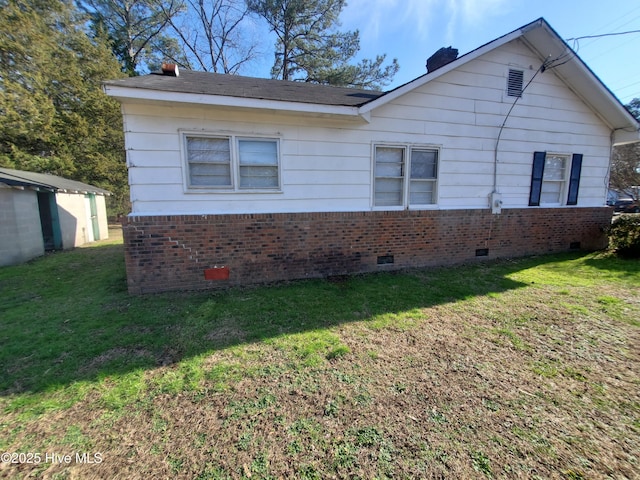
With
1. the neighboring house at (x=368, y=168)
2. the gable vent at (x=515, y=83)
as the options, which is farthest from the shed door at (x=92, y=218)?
the gable vent at (x=515, y=83)

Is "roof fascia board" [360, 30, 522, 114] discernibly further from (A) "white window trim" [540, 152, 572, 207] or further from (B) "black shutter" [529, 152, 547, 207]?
(A) "white window trim" [540, 152, 572, 207]

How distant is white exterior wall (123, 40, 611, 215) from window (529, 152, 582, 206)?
9.1 inches

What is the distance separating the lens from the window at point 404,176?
6133mm

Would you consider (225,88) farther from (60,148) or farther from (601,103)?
(60,148)

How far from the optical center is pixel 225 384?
8.57ft

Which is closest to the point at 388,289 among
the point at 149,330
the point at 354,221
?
the point at 354,221

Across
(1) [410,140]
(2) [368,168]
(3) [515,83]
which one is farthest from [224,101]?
(3) [515,83]

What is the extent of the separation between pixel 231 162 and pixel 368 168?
9.35 feet

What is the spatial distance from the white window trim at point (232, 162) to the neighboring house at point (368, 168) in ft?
0.08

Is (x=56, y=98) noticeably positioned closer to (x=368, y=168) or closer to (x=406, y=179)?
(x=368, y=168)

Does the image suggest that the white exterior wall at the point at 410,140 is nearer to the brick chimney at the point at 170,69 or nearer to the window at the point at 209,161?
the window at the point at 209,161

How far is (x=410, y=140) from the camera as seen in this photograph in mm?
6102

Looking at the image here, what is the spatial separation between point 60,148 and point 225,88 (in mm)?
17758

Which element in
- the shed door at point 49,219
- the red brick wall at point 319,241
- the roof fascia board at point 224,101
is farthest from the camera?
the shed door at point 49,219
